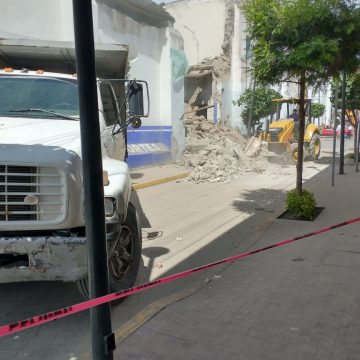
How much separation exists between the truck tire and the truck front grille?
60cm

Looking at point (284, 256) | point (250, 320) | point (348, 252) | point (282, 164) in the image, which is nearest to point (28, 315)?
point (250, 320)

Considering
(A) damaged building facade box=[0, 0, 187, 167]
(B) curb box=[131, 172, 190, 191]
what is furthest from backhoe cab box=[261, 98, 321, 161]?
(B) curb box=[131, 172, 190, 191]

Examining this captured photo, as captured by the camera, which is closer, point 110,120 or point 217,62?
point 110,120

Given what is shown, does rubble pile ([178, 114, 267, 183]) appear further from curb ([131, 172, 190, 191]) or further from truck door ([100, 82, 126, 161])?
truck door ([100, 82, 126, 161])

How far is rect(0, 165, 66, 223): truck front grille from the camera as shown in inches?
126

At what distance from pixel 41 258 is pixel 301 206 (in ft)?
17.1

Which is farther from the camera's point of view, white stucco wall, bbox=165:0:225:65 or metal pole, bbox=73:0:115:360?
white stucco wall, bbox=165:0:225:65

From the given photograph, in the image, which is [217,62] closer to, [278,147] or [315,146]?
[315,146]

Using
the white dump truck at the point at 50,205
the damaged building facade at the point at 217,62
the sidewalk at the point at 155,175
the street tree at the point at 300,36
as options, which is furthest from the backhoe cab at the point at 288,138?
the white dump truck at the point at 50,205

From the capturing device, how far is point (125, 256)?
409 centimetres

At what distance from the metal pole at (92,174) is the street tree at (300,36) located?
480 centimetres

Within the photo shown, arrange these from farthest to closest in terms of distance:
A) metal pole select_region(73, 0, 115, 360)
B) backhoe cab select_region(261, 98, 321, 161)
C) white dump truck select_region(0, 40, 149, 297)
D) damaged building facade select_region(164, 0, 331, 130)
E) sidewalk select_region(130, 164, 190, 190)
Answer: damaged building facade select_region(164, 0, 331, 130) → backhoe cab select_region(261, 98, 321, 161) → sidewalk select_region(130, 164, 190, 190) → white dump truck select_region(0, 40, 149, 297) → metal pole select_region(73, 0, 115, 360)

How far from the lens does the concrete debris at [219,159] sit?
13.0 m

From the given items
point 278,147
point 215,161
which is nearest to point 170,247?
point 215,161
